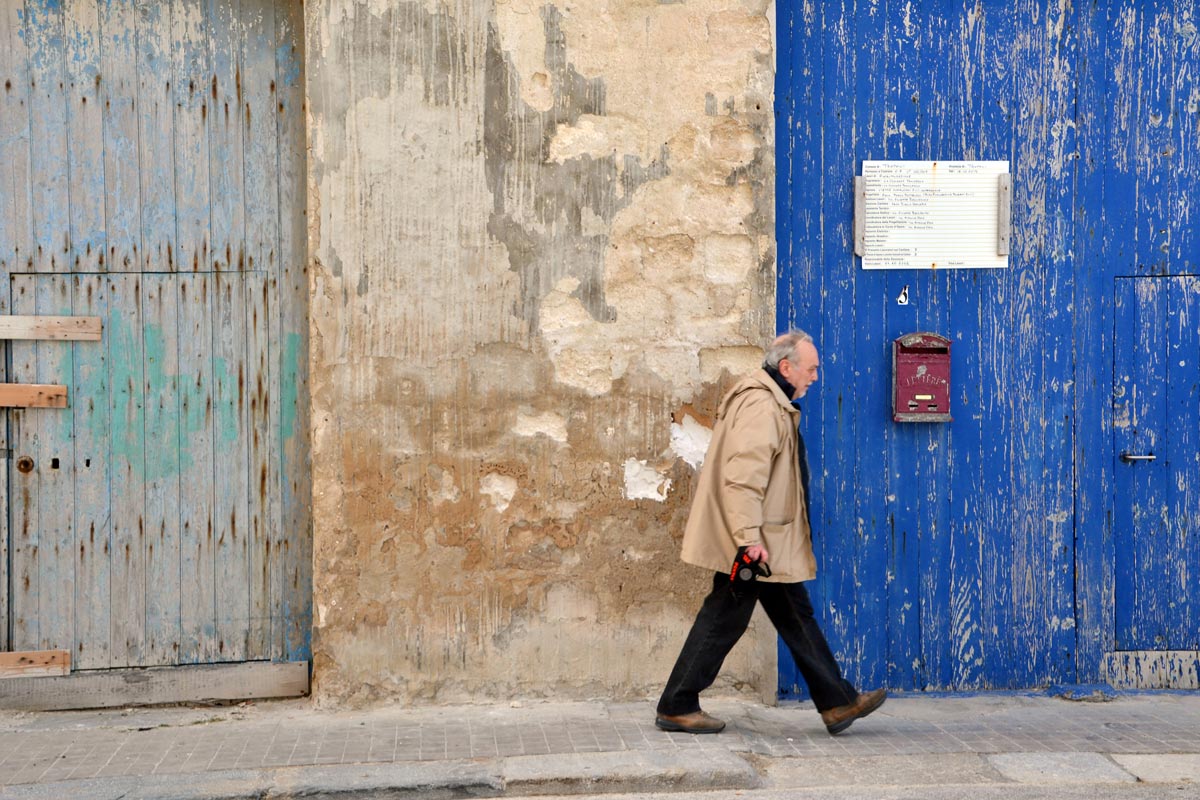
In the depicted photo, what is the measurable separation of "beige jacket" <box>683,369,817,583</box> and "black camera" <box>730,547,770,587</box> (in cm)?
5

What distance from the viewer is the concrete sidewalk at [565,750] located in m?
4.24

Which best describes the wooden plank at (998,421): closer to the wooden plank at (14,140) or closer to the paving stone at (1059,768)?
the paving stone at (1059,768)

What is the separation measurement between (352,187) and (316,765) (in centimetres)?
218

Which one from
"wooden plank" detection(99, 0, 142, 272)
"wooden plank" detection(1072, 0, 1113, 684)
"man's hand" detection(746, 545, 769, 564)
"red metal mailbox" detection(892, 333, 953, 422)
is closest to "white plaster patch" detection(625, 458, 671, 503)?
"man's hand" detection(746, 545, 769, 564)

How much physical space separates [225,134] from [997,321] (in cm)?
331

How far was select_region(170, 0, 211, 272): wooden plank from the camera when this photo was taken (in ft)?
16.9

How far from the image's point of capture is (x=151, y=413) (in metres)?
5.19

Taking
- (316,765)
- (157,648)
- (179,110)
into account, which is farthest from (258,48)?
(316,765)

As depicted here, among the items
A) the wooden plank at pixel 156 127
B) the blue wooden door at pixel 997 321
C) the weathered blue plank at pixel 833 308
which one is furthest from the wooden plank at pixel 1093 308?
the wooden plank at pixel 156 127

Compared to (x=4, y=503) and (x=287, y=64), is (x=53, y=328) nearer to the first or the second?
(x=4, y=503)

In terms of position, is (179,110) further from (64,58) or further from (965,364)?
(965,364)

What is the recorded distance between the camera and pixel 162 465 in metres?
5.20

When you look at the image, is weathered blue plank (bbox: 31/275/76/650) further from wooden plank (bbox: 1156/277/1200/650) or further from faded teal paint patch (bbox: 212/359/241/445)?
wooden plank (bbox: 1156/277/1200/650)

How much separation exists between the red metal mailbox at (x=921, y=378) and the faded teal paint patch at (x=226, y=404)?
8.97 feet
